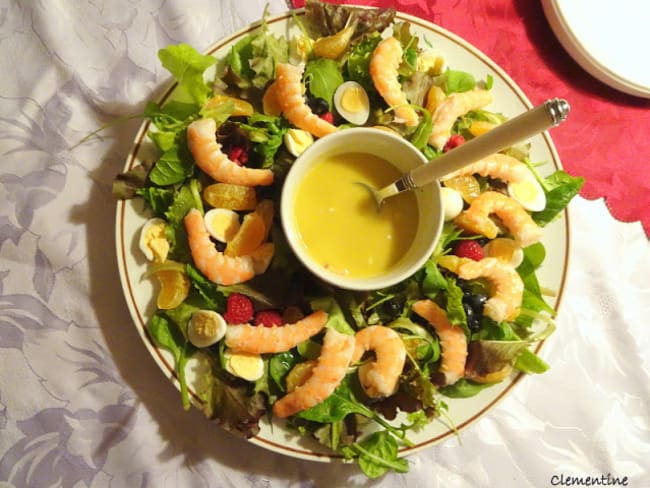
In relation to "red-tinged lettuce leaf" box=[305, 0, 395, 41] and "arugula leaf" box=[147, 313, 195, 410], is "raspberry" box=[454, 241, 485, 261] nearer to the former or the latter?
"red-tinged lettuce leaf" box=[305, 0, 395, 41]

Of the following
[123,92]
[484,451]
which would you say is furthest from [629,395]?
[123,92]

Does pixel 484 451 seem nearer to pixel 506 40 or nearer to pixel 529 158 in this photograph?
pixel 529 158

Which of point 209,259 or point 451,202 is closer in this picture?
point 209,259

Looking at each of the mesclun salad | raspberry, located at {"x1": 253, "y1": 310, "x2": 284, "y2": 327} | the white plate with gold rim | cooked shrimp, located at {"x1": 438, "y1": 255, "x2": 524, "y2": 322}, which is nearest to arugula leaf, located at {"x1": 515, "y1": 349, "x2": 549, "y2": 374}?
the mesclun salad

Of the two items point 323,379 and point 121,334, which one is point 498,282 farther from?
point 121,334

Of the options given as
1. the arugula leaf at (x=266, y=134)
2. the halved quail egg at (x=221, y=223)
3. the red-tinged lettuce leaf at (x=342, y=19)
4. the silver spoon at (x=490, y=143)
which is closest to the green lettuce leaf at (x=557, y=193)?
the silver spoon at (x=490, y=143)

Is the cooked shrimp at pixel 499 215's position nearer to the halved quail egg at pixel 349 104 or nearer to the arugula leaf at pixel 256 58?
the halved quail egg at pixel 349 104

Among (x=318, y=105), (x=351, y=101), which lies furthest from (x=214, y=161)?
(x=351, y=101)
